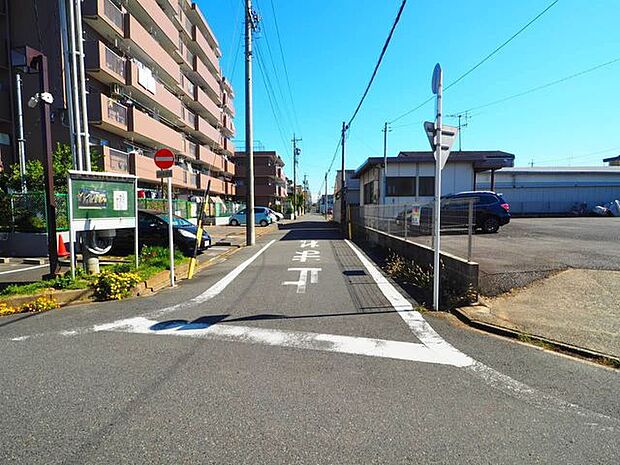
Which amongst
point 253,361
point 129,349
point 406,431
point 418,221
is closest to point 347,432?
point 406,431

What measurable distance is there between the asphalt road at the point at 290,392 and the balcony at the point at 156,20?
24651 mm

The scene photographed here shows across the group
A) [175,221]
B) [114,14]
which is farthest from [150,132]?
[175,221]

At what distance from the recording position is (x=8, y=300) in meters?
6.00

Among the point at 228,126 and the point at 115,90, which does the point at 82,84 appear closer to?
the point at 115,90

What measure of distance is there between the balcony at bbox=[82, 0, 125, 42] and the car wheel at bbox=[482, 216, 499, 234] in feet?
70.7

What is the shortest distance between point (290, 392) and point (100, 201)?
681cm

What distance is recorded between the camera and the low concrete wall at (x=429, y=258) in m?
6.10

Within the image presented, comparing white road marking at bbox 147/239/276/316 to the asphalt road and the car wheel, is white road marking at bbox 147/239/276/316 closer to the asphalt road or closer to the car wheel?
the asphalt road

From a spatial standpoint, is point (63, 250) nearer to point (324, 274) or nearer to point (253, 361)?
point (324, 274)

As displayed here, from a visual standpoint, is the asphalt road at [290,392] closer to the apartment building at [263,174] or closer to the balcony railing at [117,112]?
the balcony railing at [117,112]

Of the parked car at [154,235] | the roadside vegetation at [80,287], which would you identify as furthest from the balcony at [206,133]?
the roadside vegetation at [80,287]

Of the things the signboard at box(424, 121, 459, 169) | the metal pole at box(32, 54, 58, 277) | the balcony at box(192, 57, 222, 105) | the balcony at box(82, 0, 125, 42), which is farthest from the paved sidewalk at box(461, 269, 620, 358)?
the balcony at box(192, 57, 222, 105)

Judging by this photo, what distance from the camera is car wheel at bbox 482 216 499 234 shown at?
51.5 feet

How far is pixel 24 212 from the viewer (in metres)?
12.4
